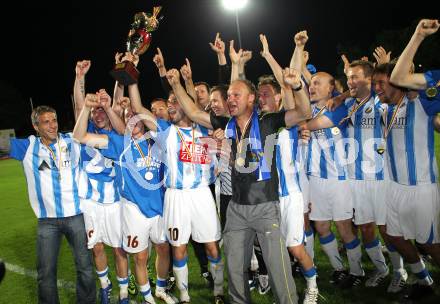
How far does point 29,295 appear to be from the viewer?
17.3 ft

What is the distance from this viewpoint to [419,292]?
171 inches

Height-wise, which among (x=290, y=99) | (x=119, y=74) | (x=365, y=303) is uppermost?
(x=119, y=74)

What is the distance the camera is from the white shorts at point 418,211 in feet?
13.1

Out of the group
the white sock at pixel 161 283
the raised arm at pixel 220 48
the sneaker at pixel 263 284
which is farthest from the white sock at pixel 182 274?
the raised arm at pixel 220 48

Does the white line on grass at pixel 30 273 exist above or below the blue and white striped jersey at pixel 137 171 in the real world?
below

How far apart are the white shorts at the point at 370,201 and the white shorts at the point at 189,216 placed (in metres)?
1.68

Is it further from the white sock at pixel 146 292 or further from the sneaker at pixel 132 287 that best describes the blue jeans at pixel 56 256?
the sneaker at pixel 132 287

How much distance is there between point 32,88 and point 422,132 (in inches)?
2315

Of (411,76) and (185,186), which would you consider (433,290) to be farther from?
(185,186)

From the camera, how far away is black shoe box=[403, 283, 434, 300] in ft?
14.2

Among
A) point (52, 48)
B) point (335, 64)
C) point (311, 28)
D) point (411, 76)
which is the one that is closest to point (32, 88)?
point (52, 48)

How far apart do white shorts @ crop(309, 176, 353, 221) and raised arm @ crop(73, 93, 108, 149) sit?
8.32ft

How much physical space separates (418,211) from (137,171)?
9.61 ft

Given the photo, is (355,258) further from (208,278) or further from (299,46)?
(299,46)
